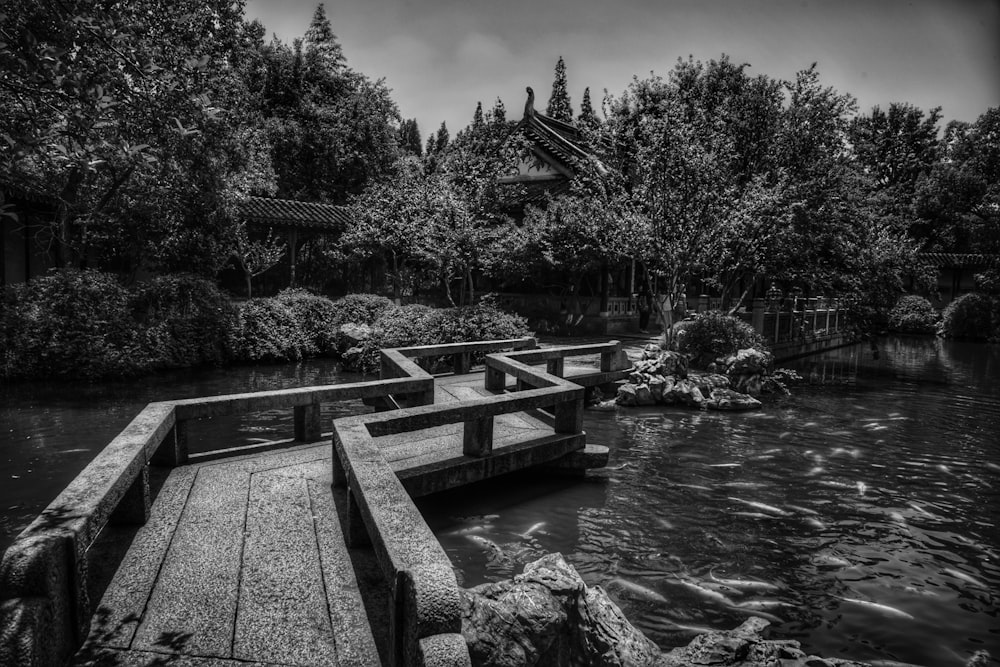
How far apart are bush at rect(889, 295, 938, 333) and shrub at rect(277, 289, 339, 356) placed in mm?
30551

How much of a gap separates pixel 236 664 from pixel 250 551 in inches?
46.8

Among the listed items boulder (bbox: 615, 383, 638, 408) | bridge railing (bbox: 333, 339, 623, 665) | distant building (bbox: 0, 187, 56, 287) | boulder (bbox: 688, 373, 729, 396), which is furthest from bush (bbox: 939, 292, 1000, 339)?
distant building (bbox: 0, 187, 56, 287)

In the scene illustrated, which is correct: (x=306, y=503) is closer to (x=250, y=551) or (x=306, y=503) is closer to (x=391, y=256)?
(x=250, y=551)

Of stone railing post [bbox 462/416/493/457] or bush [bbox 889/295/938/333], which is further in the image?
bush [bbox 889/295/938/333]

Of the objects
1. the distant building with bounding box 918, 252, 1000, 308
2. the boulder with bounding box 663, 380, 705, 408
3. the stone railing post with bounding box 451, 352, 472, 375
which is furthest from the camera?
the distant building with bounding box 918, 252, 1000, 308

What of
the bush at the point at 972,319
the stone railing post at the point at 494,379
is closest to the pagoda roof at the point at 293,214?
the stone railing post at the point at 494,379

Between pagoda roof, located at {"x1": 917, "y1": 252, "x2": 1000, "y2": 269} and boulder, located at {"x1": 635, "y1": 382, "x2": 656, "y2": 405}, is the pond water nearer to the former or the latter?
boulder, located at {"x1": 635, "y1": 382, "x2": 656, "y2": 405}

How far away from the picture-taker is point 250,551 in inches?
159

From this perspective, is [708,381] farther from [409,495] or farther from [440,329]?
[409,495]

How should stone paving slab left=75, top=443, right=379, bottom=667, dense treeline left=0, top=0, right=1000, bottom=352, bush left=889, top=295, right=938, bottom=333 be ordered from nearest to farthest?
1. stone paving slab left=75, top=443, right=379, bottom=667
2. dense treeline left=0, top=0, right=1000, bottom=352
3. bush left=889, top=295, right=938, bottom=333

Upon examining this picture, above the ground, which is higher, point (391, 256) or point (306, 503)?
point (391, 256)

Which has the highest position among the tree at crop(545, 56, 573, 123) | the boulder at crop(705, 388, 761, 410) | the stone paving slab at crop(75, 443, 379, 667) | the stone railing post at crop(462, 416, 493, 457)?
the tree at crop(545, 56, 573, 123)

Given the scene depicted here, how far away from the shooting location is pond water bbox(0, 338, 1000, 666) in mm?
5199

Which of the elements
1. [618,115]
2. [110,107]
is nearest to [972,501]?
[110,107]
